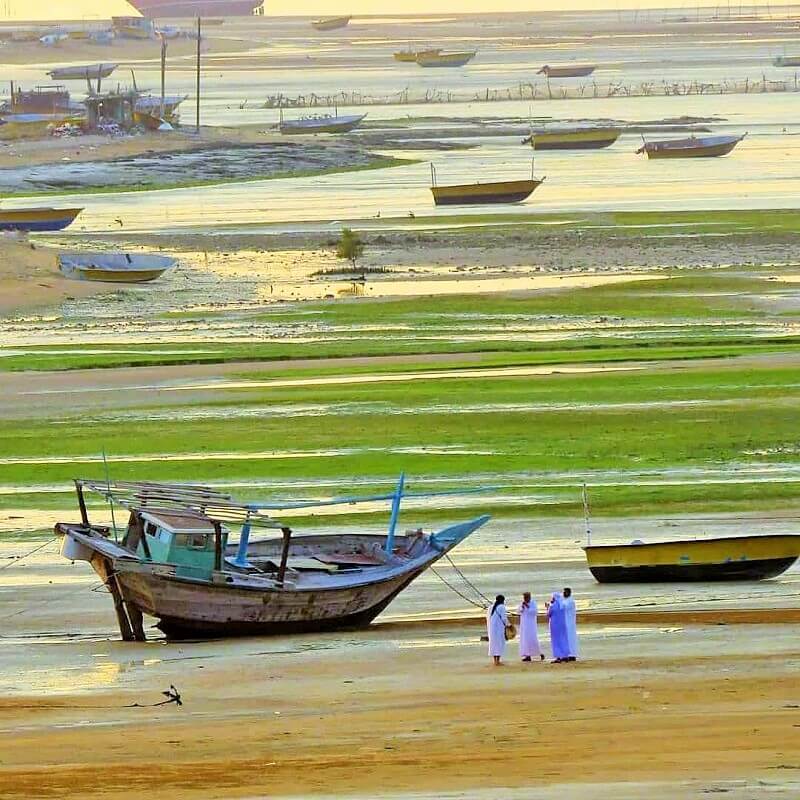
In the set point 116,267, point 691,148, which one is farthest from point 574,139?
point 116,267

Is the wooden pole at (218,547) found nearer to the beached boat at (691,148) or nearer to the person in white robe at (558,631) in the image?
the person in white robe at (558,631)

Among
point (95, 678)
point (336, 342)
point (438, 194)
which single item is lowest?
point (95, 678)

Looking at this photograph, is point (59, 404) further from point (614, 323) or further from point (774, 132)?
point (774, 132)

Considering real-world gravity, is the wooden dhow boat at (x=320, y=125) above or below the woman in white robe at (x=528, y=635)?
above

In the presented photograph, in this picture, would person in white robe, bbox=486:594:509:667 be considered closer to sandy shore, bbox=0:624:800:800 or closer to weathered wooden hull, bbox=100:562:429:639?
sandy shore, bbox=0:624:800:800

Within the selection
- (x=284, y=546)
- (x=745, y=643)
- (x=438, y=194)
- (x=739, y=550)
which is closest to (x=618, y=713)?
(x=745, y=643)

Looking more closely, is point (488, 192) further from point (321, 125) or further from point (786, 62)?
point (786, 62)

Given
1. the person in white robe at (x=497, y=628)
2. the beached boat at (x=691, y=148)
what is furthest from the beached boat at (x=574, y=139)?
the person in white robe at (x=497, y=628)
